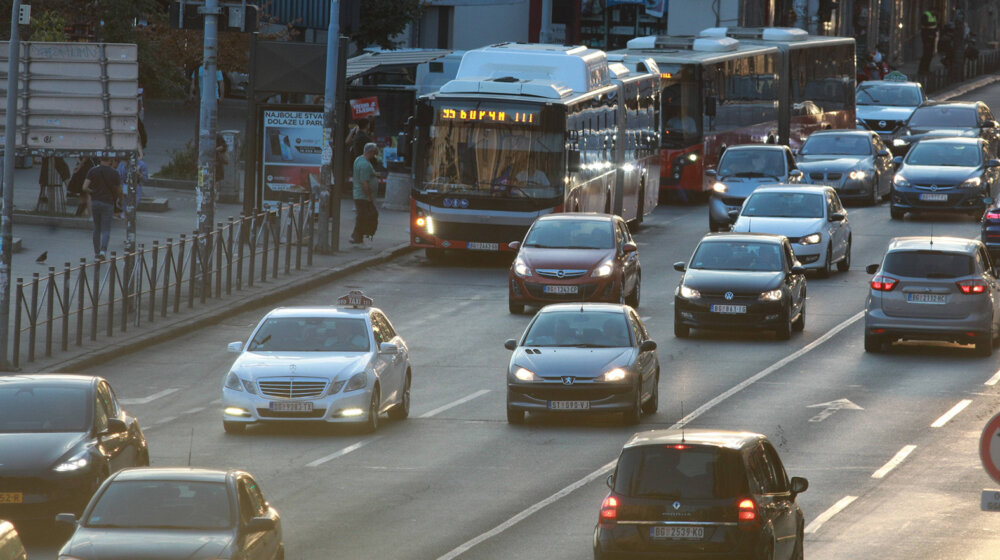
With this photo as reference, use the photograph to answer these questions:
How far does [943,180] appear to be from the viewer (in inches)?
1688

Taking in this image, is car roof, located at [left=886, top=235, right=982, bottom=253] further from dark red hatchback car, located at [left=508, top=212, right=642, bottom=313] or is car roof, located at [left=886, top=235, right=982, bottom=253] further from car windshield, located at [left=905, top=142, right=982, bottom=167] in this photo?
car windshield, located at [left=905, top=142, right=982, bottom=167]

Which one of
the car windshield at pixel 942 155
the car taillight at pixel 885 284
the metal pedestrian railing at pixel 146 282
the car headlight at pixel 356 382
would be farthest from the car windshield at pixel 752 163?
the car headlight at pixel 356 382

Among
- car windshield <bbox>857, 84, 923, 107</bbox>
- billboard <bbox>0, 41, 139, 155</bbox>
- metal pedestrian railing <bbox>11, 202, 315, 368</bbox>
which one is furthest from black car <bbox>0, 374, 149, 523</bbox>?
car windshield <bbox>857, 84, 923, 107</bbox>

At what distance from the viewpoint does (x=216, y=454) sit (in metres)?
19.8

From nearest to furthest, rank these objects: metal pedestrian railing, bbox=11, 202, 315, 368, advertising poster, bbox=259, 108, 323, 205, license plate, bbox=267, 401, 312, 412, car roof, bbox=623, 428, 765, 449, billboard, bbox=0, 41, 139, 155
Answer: car roof, bbox=623, 428, 765, 449 → license plate, bbox=267, 401, 312, 412 → metal pedestrian railing, bbox=11, 202, 315, 368 → billboard, bbox=0, 41, 139, 155 → advertising poster, bbox=259, 108, 323, 205

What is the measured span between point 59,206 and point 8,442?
25.4 meters

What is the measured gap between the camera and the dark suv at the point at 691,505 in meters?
12.8

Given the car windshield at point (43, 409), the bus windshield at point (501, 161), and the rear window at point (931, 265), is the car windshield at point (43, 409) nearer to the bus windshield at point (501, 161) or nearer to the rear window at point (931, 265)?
the rear window at point (931, 265)

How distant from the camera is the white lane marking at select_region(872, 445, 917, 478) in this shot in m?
19.2

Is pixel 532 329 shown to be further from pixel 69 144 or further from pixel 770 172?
pixel 770 172

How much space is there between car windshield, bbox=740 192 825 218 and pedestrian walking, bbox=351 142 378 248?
7.29 m

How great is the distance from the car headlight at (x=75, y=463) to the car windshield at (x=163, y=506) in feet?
9.17

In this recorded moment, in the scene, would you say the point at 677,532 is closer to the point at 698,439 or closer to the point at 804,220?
the point at 698,439

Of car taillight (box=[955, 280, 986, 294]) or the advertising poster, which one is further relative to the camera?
the advertising poster
